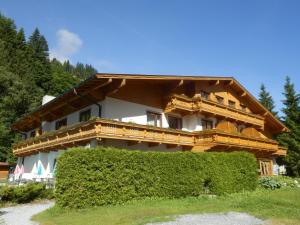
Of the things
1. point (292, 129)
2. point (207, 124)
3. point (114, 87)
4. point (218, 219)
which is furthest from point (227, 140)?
point (292, 129)

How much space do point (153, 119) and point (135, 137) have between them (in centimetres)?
522

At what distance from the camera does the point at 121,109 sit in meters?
22.6

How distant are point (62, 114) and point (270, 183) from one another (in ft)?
59.6

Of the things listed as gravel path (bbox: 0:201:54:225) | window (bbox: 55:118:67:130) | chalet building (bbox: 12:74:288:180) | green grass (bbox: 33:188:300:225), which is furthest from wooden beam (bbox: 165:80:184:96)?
gravel path (bbox: 0:201:54:225)

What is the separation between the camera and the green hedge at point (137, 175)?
574 inches

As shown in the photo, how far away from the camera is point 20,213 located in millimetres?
14211

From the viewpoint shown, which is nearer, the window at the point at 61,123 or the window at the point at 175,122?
the window at the point at 175,122

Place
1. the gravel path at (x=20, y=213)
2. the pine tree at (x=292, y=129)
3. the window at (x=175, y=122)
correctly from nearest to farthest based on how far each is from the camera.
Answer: the gravel path at (x=20, y=213) < the window at (x=175, y=122) < the pine tree at (x=292, y=129)

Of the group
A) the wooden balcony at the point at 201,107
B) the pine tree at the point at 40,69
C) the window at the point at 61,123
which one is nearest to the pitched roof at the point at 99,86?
the window at the point at 61,123

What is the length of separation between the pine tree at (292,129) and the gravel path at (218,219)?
102 ft

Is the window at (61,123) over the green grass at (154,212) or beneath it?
over

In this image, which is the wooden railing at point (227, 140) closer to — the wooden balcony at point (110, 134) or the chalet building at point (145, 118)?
the chalet building at point (145, 118)

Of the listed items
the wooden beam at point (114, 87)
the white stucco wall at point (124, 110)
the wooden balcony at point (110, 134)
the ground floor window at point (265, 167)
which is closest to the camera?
the wooden balcony at point (110, 134)

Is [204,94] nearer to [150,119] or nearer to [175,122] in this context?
[175,122]
